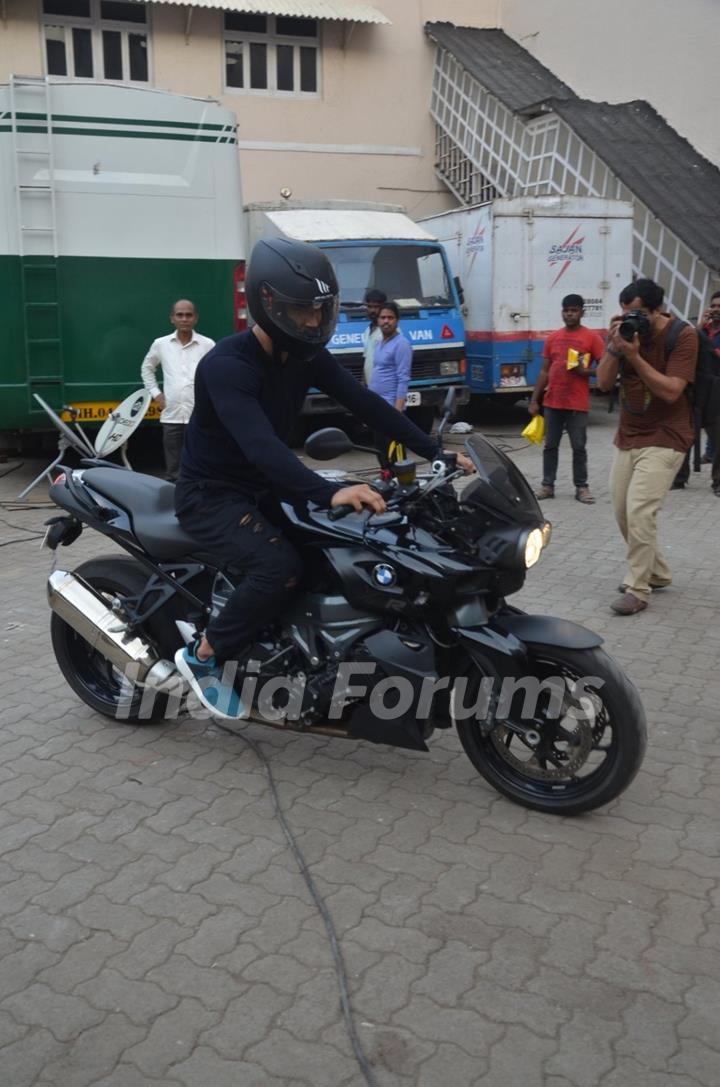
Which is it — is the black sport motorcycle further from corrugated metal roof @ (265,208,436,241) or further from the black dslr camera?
corrugated metal roof @ (265,208,436,241)

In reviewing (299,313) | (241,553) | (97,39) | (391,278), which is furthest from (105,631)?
(97,39)

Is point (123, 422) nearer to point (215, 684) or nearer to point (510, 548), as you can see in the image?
point (215, 684)

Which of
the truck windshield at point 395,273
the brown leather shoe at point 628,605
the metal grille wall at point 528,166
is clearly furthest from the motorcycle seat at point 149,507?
the metal grille wall at point 528,166

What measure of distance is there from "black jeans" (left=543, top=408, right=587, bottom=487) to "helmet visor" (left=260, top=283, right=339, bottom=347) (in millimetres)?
5816

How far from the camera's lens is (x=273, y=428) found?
12.3 ft

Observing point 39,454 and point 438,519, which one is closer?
point 438,519

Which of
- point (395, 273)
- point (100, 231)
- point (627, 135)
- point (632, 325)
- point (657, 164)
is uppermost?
point (627, 135)

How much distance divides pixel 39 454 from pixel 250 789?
858cm

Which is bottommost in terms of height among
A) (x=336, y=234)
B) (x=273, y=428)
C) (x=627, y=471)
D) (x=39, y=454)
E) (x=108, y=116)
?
(x=39, y=454)

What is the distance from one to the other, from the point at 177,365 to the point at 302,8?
42.4 feet

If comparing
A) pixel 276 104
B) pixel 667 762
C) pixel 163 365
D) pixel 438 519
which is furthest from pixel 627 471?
pixel 276 104

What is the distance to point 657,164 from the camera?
16.3m

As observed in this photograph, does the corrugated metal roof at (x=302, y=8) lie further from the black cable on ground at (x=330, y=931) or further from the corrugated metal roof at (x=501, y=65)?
the black cable on ground at (x=330, y=931)

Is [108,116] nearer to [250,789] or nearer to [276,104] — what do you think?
[250,789]
